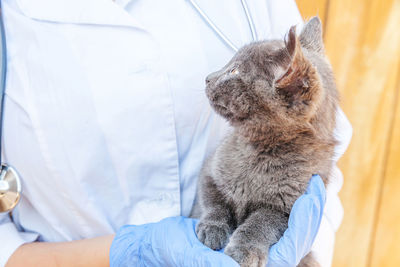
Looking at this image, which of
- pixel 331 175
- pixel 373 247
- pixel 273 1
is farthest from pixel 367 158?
pixel 273 1

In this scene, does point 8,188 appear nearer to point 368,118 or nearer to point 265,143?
point 265,143

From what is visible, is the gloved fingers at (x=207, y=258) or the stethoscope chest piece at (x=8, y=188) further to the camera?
the stethoscope chest piece at (x=8, y=188)

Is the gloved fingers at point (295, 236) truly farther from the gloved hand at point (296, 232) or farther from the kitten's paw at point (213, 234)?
the kitten's paw at point (213, 234)

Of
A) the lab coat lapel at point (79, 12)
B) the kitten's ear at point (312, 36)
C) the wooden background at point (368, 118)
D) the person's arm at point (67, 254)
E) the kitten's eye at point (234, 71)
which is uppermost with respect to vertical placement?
the lab coat lapel at point (79, 12)

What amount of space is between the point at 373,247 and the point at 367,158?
1.60ft

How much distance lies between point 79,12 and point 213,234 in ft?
2.28

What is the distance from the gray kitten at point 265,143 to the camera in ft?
2.68

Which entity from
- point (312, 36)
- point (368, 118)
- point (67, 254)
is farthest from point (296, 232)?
point (368, 118)

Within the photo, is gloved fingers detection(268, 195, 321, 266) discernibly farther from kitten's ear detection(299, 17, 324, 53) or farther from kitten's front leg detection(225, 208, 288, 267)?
kitten's ear detection(299, 17, 324, 53)

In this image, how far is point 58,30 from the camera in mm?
982

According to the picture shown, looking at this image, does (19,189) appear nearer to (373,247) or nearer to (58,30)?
(58,30)

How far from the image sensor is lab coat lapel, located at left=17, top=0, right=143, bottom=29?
3.18 feet

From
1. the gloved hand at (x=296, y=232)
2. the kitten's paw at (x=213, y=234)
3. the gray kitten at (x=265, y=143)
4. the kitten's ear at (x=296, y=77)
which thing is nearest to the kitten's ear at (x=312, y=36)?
the gray kitten at (x=265, y=143)

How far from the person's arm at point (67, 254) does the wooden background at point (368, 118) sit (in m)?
0.97
